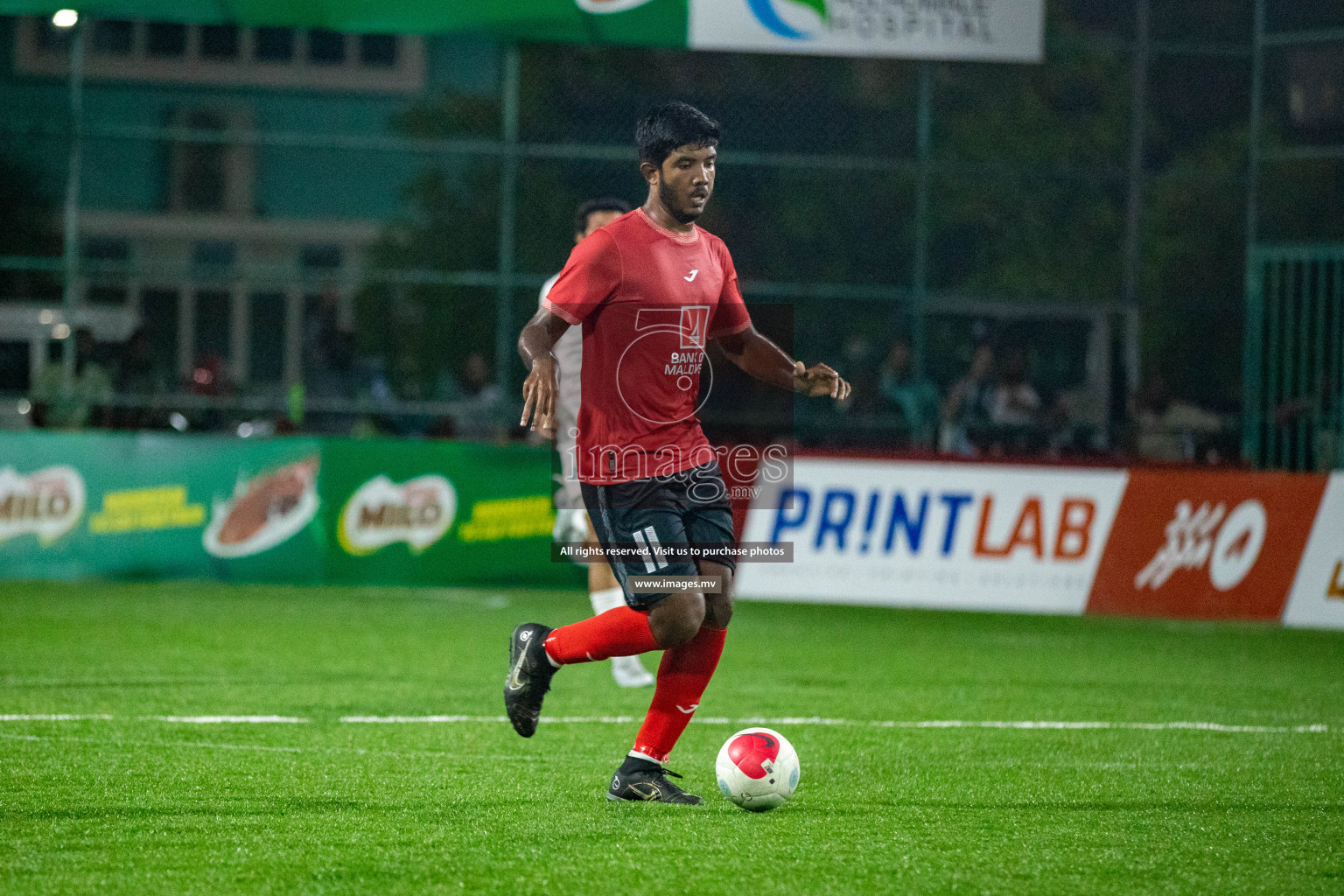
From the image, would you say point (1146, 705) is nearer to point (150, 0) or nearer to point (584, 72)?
point (150, 0)

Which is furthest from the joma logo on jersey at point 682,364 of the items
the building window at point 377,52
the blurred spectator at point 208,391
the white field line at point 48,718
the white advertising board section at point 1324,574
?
the building window at point 377,52

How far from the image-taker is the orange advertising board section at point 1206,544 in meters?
11.9

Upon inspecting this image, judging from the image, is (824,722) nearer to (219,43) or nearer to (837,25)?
(837,25)

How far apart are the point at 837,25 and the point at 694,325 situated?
998cm

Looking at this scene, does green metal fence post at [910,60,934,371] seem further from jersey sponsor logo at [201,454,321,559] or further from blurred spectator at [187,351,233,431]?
blurred spectator at [187,351,233,431]

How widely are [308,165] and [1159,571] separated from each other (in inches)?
832

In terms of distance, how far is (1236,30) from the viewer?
30.2m

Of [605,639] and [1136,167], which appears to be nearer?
[605,639]

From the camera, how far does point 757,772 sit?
213 inches

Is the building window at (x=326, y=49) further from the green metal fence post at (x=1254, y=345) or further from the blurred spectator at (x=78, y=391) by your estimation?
the green metal fence post at (x=1254, y=345)

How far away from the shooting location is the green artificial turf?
4.66 metres

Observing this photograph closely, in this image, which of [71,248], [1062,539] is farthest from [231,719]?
[71,248]

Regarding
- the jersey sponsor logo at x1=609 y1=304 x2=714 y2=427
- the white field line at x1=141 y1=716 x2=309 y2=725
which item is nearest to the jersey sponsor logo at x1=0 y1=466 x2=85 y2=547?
the white field line at x1=141 y1=716 x2=309 y2=725

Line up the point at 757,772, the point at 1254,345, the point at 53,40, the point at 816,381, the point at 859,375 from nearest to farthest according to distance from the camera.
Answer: the point at 757,772 < the point at 816,381 < the point at 1254,345 < the point at 859,375 < the point at 53,40
